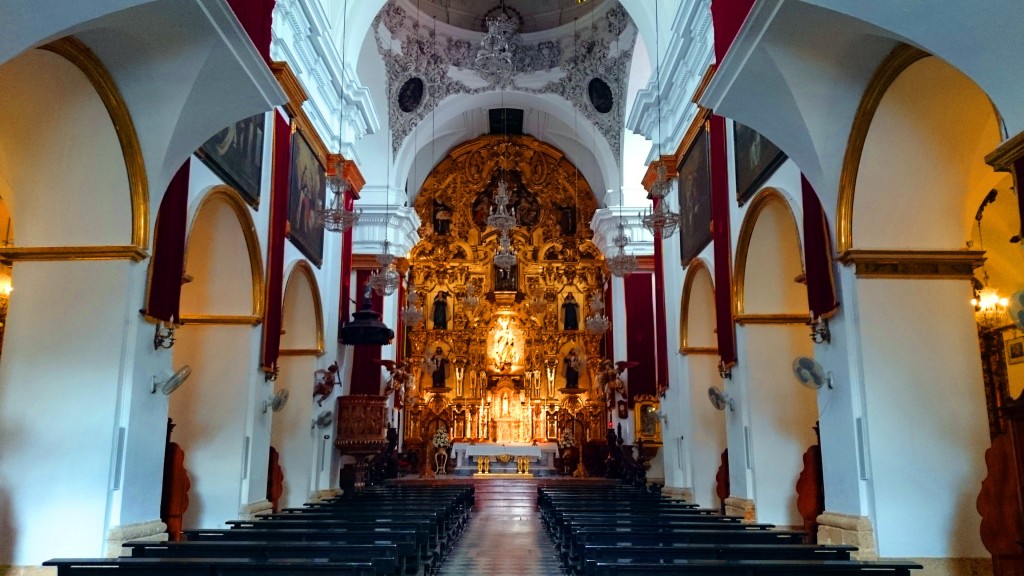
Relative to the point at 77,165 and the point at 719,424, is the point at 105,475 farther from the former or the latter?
the point at 719,424

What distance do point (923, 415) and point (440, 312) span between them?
1622 cm

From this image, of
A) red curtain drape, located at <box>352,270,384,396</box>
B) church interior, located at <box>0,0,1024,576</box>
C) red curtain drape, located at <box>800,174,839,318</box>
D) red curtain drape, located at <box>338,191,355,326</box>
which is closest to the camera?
church interior, located at <box>0,0,1024,576</box>

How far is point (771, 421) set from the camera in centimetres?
905

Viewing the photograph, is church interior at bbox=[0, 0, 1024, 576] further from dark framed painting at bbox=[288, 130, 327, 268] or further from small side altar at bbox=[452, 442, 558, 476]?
small side altar at bbox=[452, 442, 558, 476]

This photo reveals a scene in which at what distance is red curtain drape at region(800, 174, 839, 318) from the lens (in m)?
6.84

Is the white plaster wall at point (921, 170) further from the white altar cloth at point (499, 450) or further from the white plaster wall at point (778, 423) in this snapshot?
the white altar cloth at point (499, 450)

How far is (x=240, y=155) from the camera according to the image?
9031 mm

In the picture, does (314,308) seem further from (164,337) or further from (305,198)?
(164,337)

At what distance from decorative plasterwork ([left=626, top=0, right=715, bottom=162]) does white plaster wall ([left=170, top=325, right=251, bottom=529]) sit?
6.26m

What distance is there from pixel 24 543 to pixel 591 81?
593 inches

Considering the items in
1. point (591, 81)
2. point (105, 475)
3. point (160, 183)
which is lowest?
point (105, 475)

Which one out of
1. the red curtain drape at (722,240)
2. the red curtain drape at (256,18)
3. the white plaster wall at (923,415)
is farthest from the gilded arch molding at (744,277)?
the red curtain drape at (256,18)

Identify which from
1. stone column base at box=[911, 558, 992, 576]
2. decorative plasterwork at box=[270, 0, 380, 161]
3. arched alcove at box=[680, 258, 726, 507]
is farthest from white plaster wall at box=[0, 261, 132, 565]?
arched alcove at box=[680, 258, 726, 507]

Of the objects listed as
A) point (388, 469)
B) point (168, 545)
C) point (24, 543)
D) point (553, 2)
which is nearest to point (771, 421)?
point (168, 545)
